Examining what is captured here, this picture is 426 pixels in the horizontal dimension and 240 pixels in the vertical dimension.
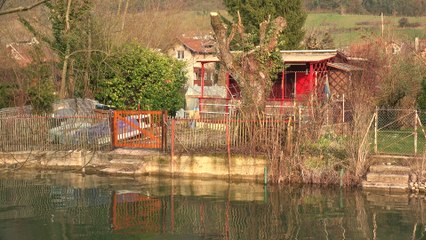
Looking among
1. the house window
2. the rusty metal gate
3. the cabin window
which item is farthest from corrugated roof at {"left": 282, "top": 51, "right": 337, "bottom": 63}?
the house window

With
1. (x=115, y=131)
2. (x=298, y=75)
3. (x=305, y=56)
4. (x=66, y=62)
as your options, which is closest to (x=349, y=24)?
(x=298, y=75)

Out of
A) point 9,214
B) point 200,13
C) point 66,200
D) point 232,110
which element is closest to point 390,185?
point 232,110

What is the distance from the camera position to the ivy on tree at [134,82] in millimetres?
30297

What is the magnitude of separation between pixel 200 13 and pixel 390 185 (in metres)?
56.6

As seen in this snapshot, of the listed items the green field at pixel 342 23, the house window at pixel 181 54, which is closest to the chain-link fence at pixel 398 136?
the green field at pixel 342 23

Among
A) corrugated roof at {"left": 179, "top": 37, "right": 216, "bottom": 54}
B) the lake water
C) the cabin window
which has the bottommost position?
the lake water

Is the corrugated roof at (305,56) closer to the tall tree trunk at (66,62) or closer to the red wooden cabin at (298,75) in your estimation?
the red wooden cabin at (298,75)

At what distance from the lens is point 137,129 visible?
23406 millimetres

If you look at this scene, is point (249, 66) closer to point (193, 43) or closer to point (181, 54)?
point (193, 43)

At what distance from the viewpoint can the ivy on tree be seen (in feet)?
99.4

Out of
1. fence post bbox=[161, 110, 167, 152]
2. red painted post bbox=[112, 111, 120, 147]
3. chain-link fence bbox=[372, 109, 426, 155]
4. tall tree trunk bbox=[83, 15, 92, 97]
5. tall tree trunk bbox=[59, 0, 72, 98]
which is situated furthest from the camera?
tall tree trunk bbox=[59, 0, 72, 98]

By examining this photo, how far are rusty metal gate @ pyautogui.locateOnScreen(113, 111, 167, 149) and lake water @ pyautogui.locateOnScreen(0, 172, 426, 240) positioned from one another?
5.27 ft

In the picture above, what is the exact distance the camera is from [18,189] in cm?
2031

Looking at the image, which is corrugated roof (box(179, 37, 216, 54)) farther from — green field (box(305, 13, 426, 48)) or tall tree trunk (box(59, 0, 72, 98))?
tall tree trunk (box(59, 0, 72, 98))
